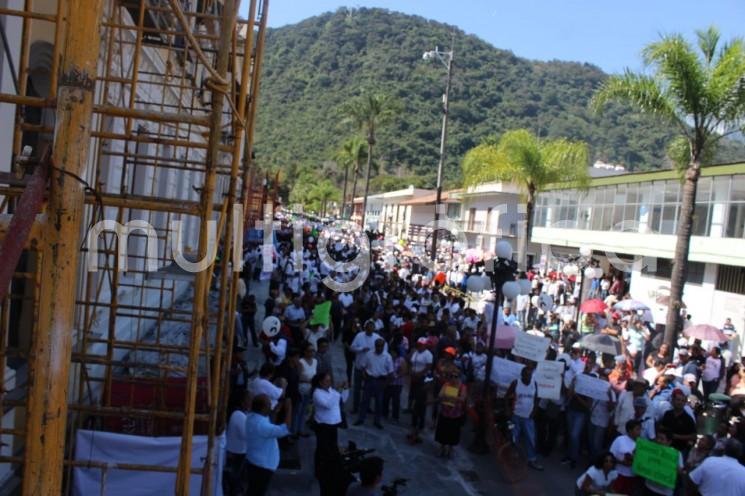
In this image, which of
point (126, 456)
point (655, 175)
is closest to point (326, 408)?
point (126, 456)

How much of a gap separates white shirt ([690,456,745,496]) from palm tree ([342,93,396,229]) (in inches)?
1763

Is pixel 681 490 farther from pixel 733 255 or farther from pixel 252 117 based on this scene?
pixel 733 255

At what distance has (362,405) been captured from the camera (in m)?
10.3

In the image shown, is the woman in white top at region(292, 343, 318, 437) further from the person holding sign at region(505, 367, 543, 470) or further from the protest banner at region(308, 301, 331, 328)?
the person holding sign at region(505, 367, 543, 470)

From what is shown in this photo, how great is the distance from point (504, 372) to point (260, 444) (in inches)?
184

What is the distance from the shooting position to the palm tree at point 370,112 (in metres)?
51.3

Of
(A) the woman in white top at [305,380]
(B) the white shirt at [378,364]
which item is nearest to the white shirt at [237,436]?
(A) the woman in white top at [305,380]

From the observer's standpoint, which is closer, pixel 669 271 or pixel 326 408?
pixel 326 408

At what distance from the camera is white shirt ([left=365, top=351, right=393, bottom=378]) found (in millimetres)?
10094

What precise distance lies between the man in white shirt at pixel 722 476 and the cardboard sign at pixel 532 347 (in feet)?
11.1

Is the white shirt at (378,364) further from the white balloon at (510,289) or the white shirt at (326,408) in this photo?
the white shirt at (326,408)

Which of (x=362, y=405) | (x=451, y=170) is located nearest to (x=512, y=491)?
(x=362, y=405)

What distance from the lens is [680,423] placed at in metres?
8.04

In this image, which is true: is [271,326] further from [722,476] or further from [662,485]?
[722,476]
